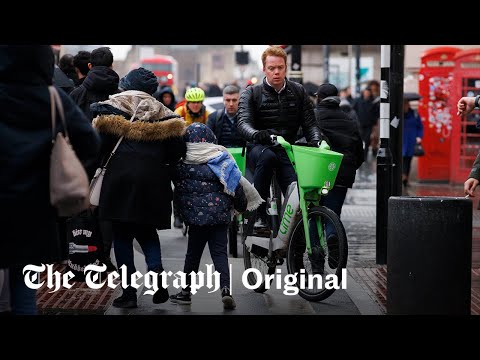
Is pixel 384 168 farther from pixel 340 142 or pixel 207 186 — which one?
pixel 207 186

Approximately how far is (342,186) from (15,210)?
5155 millimetres

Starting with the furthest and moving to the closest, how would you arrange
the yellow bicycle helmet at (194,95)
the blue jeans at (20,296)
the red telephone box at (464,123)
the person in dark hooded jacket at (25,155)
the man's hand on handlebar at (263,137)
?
the red telephone box at (464,123) → the yellow bicycle helmet at (194,95) → the man's hand on handlebar at (263,137) → the blue jeans at (20,296) → the person in dark hooded jacket at (25,155)

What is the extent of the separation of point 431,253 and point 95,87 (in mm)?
3434

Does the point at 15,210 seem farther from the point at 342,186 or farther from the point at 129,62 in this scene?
the point at 129,62

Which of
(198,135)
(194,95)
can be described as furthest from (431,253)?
(194,95)

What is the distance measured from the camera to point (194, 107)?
12695 mm

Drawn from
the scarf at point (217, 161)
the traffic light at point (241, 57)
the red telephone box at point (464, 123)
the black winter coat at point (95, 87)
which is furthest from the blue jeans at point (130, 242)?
the traffic light at point (241, 57)

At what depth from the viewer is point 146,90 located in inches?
303

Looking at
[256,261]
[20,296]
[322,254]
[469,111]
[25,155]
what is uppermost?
[469,111]

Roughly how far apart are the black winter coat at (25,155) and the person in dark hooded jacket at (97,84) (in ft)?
11.8

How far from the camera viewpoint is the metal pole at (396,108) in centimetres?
1019

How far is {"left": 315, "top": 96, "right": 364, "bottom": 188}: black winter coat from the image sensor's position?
10.0 metres

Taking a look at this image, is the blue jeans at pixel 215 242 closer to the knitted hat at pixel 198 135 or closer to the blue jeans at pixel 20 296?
the knitted hat at pixel 198 135
